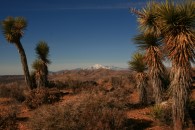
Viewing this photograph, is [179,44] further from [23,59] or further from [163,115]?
[23,59]

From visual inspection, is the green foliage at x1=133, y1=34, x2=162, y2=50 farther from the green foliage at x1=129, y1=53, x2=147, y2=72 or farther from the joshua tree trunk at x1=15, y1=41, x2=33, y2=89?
the joshua tree trunk at x1=15, y1=41, x2=33, y2=89

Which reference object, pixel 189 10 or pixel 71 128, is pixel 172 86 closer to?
pixel 189 10

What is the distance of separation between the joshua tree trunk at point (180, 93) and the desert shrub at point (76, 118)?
2.00 metres

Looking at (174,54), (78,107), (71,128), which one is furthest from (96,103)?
(174,54)

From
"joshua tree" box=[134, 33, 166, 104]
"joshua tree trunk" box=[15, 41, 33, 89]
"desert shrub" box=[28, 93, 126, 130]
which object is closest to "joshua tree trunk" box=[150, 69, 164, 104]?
"joshua tree" box=[134, 33, 166, 104]

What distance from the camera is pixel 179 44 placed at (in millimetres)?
10211

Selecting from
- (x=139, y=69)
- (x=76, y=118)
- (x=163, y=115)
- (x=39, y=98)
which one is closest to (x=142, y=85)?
(x=139, y=69)

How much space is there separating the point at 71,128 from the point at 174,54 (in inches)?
178

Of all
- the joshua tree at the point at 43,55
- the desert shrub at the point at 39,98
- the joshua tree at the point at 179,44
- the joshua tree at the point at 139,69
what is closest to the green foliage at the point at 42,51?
the joshua tree at the point at 43,55

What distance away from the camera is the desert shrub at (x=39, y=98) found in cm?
1839

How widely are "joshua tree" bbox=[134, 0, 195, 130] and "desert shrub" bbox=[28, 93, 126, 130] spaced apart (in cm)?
217

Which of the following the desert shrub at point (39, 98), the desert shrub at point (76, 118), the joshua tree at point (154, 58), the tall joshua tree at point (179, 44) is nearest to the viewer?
the desert shrub at point (76, 118)

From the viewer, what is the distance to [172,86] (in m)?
10.8

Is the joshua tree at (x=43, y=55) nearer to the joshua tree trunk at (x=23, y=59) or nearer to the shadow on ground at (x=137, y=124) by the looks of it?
the joshua tree trunk at (x=23, y=59)
